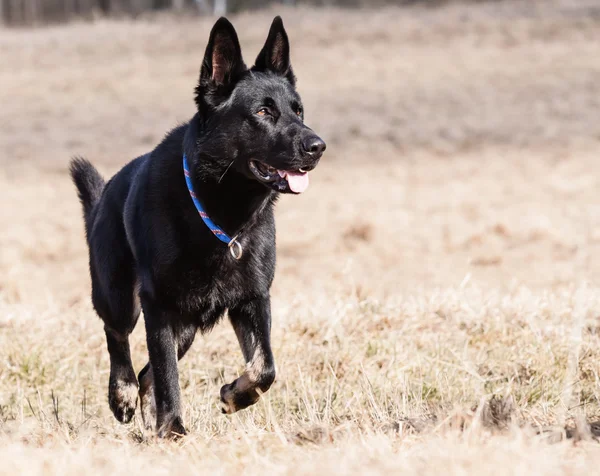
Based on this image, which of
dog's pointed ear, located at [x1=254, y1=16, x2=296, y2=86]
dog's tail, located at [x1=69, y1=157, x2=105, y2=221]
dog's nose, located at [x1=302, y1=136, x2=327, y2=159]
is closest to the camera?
dog's nose, located at [x1=302, y1=136, x2=327, y2=159]

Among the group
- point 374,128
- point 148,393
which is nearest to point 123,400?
point 148,393

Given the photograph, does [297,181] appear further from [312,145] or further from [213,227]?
[213,227]

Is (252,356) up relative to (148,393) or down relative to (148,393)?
up

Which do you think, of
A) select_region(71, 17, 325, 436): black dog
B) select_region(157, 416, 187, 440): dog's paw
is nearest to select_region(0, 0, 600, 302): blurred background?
select_region(71, 17, 325, 436): black dog

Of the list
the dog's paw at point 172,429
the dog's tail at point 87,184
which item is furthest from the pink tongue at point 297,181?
the dog's tail at point 87,184

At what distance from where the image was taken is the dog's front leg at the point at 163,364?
4066 millimetres

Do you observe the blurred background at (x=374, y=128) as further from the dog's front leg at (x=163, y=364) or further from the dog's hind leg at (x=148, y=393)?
the dog's front leg at (x=163, y=364)

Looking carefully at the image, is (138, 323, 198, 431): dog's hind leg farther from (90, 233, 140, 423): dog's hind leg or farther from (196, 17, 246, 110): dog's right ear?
(196, 17, 246, 110): dog's right ear

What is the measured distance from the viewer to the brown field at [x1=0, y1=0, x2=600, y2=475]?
349 cm

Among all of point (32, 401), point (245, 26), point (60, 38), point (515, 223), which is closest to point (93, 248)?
point (32, 401)

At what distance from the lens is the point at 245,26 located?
22609 mm

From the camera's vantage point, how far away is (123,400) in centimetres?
461

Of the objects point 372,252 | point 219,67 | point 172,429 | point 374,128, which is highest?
point 219,67

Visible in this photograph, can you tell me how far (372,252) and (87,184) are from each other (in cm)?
481
